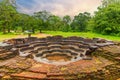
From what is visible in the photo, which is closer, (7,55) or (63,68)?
(63,68)

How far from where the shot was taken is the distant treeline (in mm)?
30906

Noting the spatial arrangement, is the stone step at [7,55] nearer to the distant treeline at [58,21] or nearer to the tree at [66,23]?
the distant treeline at [58,21]

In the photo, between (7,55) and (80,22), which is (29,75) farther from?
(80,22)

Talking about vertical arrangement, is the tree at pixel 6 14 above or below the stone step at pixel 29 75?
above

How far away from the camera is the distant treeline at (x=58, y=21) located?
3091cm

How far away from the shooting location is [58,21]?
46281 mm

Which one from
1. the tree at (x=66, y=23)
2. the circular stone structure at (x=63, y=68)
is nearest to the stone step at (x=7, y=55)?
the circular stone structure at (x=63, y=68)

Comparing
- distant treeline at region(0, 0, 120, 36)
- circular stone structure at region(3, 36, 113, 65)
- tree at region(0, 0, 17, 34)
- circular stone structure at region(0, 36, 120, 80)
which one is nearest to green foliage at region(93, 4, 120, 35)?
distant treeline at region(0, 0, 120, 36)

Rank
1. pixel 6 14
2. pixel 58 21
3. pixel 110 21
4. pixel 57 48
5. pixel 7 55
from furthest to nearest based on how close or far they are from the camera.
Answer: pixel 58 21 → pixel 6 14 → pixel 110 21 → pixel 57 48 → pixel 7 55

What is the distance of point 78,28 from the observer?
4803cm

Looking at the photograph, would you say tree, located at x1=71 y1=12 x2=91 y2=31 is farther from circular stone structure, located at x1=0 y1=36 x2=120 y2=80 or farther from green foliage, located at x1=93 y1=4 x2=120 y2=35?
circular stone structure, located at x1=0 y1=36 x2=120 y2=80

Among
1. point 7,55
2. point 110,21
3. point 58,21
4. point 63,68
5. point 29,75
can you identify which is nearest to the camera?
point 29,75

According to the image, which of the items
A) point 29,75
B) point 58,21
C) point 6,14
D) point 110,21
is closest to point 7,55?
point 29,75

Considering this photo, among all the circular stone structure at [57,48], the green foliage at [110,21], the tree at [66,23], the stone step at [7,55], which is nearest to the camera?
the stone step at [7,55]
